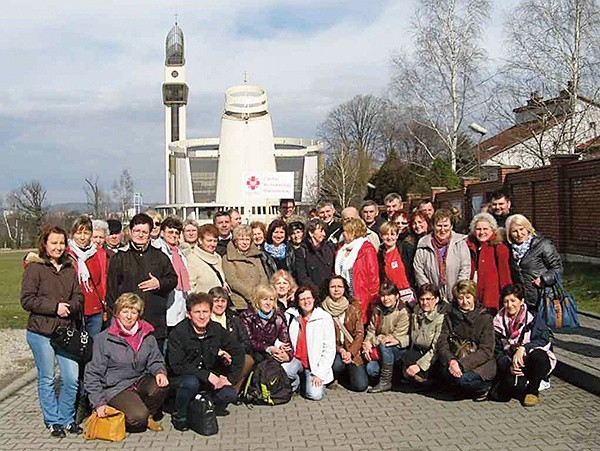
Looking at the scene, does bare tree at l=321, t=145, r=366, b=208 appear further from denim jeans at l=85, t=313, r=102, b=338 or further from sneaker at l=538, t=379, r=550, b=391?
denim jeans at l=85, t=313, r=102, b=338

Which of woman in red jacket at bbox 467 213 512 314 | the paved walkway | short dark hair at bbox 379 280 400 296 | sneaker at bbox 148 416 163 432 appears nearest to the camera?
the paved walkway

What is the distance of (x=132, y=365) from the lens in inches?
252

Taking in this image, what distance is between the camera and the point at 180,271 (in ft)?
24.9

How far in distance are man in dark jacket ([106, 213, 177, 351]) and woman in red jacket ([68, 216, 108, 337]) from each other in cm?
21

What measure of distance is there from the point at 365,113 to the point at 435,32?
41.9 meters

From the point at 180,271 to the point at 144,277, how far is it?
72 cm

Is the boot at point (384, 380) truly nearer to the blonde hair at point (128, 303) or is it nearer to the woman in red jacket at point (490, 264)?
the woman in red jacket at point (490, 264)

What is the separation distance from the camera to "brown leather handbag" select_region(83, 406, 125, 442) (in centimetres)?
611

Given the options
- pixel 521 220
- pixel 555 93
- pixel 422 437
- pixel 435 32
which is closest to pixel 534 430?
pixel 422 437

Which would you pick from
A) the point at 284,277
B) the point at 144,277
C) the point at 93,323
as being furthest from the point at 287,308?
the point at 93,323

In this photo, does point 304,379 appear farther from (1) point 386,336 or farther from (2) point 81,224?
(2) point 81,224

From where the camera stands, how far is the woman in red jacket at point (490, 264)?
301 inches

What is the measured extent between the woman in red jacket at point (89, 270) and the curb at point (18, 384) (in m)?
1.47

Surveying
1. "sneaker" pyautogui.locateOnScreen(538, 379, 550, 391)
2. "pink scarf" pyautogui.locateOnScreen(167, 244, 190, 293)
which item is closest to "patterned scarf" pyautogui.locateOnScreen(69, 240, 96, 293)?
"pink scarf" pyautogui.locateOnScreen(167, 244, 190, 293)
